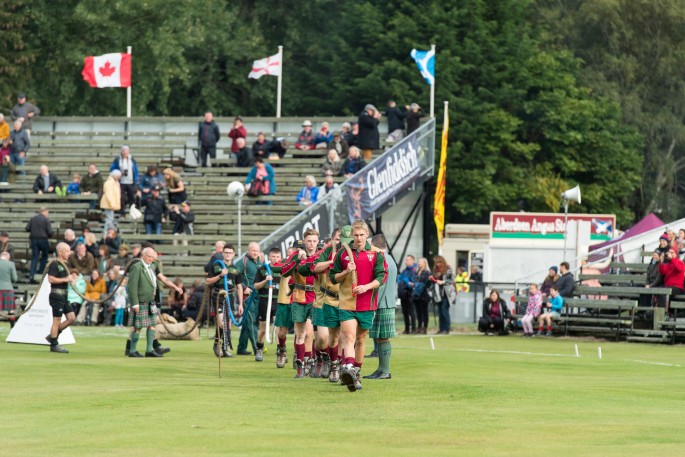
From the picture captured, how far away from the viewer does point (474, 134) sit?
195 ft

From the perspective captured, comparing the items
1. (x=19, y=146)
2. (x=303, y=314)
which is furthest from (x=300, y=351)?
(x=19, y=146)

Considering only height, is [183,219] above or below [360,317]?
above

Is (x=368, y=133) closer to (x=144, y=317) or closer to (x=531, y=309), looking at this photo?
(x=531, y=309)

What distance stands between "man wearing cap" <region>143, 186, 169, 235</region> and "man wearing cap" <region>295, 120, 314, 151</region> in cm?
568

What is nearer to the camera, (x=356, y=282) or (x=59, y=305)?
(x=356, y=282)

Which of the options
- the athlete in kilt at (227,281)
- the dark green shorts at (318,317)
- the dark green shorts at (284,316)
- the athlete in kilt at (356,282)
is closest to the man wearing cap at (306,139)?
the athlete in kilt at (227,281)

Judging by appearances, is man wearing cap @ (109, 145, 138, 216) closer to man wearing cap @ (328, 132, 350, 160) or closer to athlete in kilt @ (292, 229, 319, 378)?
man wearing cap @ (328, 132, 350, 160)

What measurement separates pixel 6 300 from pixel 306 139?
13.5 metres

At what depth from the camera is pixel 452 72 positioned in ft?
193

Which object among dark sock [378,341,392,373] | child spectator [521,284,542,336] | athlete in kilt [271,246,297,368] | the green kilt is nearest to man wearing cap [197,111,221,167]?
child spectator [521,284,542,336]

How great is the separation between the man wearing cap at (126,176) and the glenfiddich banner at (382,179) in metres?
6.32

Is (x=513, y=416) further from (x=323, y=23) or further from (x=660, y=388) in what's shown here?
(x=323, y=23)

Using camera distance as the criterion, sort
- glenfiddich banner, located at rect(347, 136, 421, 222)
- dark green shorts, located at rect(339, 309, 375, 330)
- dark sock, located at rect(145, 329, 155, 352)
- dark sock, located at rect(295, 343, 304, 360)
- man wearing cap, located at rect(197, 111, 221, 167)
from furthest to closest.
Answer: man wearing cap, located at rect(197, 111, 221, 167) < glenfiddich banner, located at rect(347, 136, 421, 222) < dark sock, located at rect(145, 329, 155, 352) < dark sock, located at rect(295, 343, 304, 360) < dark green shorts, located at rect(339, 309, 375, 330)

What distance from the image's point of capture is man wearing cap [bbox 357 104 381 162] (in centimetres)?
4181
